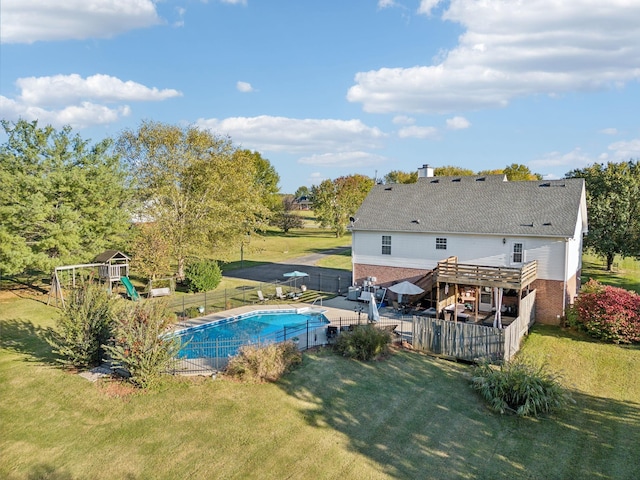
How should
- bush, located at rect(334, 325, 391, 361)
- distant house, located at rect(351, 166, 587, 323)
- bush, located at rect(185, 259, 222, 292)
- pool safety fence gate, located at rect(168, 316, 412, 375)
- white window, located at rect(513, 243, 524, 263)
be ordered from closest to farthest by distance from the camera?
pool safety fence gate, located at rect(168, 316, 412, 375) → bush, located at rect(334, 325, 391, 361) → distant house, located at rect(351, 166, 587, 323) → white window, located at rect(513, 243, 524, 263) → bush, located at rect(185, 259, 222, 292)

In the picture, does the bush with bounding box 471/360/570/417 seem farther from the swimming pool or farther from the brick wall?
the brick wall

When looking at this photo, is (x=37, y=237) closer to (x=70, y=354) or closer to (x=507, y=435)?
(x=70, y=354)

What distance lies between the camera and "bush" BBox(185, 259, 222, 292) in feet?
97.4

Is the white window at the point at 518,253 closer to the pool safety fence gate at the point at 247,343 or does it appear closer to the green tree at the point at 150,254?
the pool safety fence gate at the point at 247,343

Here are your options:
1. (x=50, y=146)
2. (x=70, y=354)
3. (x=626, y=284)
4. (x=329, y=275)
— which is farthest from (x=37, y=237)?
(x=626, y=284)

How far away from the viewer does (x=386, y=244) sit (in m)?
27.6

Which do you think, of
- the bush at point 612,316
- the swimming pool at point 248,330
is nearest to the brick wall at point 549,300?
the bush at point 612,316

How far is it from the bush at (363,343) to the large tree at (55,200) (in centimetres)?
1832

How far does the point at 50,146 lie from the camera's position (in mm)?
26969

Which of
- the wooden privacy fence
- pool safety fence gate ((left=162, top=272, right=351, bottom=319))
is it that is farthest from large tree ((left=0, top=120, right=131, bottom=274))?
the wooden privacy fence

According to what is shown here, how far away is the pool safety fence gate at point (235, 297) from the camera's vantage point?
2411 centimetres

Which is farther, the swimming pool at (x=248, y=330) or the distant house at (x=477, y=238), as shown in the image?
the distant house at (x=477, y=238)

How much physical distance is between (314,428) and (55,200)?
22802mm

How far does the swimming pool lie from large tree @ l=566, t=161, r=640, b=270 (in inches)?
928
